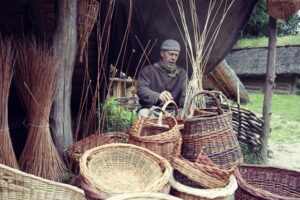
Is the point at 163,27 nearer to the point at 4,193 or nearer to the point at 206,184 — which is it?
→ the point at 206,184

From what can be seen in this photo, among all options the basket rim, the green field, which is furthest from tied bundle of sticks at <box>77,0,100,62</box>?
the green field

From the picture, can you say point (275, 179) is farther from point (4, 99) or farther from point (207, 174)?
point (4, 99)

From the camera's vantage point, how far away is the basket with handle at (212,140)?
76.3 inches

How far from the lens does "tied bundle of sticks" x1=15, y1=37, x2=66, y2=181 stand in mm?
2139

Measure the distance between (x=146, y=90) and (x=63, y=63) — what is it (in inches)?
37.9

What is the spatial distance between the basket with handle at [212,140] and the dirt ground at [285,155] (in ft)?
6.15

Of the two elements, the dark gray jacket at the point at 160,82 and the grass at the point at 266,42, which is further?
the grass at the point at 266,42

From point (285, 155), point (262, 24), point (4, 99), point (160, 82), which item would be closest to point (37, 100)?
point (4, 99)

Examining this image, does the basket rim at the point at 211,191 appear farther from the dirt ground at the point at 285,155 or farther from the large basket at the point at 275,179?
the dirt ground at the point at 285,155

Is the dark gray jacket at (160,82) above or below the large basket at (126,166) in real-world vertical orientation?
above

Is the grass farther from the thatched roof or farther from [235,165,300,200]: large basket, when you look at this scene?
[235,165,300,200]: large basket

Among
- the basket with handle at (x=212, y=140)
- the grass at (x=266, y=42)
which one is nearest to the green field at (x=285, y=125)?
the basket with handle at (x=212, y=140)

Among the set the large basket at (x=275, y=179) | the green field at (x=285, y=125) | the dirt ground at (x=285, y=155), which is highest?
the large basket at (x=275, y=179)

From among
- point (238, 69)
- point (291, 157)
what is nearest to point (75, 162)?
point (291, 157)
